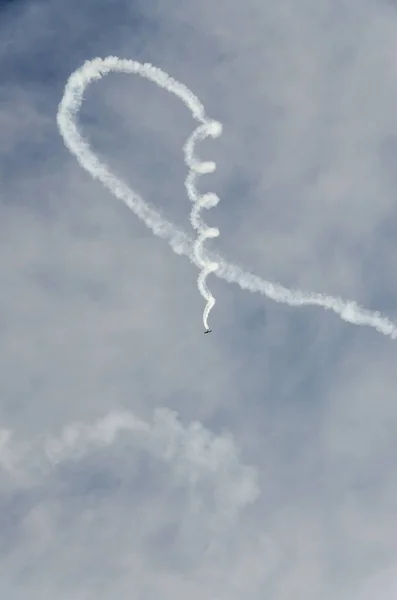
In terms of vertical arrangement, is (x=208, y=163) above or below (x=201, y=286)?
above

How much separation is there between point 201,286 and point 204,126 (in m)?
23.3

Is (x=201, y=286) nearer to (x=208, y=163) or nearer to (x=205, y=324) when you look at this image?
(x=205, y=324)

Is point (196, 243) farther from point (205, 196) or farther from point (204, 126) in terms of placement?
point (204, 126)

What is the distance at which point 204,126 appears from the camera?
348 ft

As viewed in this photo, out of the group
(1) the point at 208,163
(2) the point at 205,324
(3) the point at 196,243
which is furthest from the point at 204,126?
(2) the point at 205,324

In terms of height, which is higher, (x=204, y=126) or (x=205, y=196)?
(x=204, y=126)

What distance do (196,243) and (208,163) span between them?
11706mm

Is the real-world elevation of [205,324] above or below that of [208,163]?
below

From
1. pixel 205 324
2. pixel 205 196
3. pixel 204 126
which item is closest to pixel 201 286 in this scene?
pixel 205 324

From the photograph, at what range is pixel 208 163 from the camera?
344 ft

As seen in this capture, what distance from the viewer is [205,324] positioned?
354 ft

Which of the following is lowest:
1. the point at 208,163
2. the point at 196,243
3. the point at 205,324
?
the point at 205,324

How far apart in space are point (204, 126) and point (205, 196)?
10.3m

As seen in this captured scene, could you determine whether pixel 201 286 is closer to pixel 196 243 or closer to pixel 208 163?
pixel 196 243
